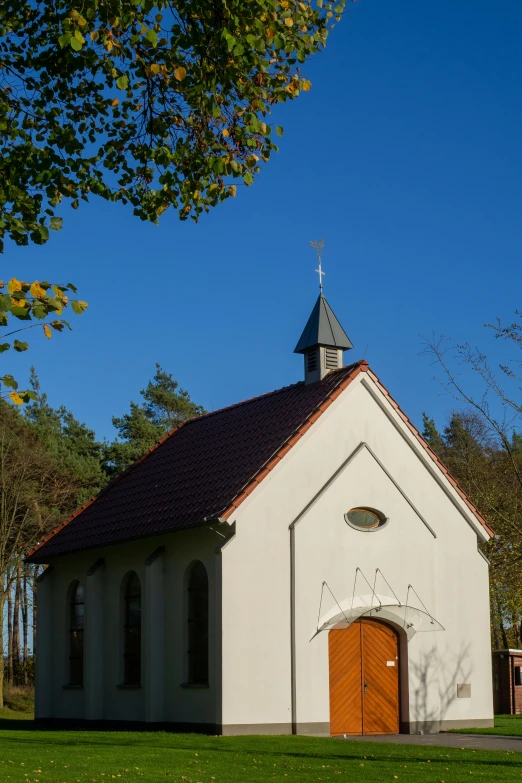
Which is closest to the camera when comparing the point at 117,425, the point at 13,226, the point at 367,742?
the point at 13,226

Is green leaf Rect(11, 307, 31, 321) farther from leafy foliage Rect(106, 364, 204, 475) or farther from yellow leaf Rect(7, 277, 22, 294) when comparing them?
leafy foliage Rect(106, 364, 204, 475)

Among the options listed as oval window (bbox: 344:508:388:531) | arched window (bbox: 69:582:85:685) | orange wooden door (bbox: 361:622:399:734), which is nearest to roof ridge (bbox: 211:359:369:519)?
oval window (bbox: 344:508:388:531)

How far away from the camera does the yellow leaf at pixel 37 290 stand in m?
9.45

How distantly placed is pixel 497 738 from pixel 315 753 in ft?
20.8

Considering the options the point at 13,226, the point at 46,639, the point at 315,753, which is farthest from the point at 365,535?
the point at 13,226

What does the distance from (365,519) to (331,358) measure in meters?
5.23

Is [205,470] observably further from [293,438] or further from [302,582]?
[302,582]

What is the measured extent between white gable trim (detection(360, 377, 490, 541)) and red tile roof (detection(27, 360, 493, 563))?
14 centimetres

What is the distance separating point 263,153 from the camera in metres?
14.9

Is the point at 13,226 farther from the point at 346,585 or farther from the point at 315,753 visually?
the point at 346,585

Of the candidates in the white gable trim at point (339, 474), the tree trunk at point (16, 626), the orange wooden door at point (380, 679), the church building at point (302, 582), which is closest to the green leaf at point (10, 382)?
the church building at point (302, 582)

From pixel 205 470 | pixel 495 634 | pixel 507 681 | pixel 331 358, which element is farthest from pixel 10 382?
pixel 495 634

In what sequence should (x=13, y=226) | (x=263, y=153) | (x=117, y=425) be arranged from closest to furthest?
1. (x=13, y=226)
2. (x=263, y=153)
3. (x=117, y=425)

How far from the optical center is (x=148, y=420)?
6344 centimetres
